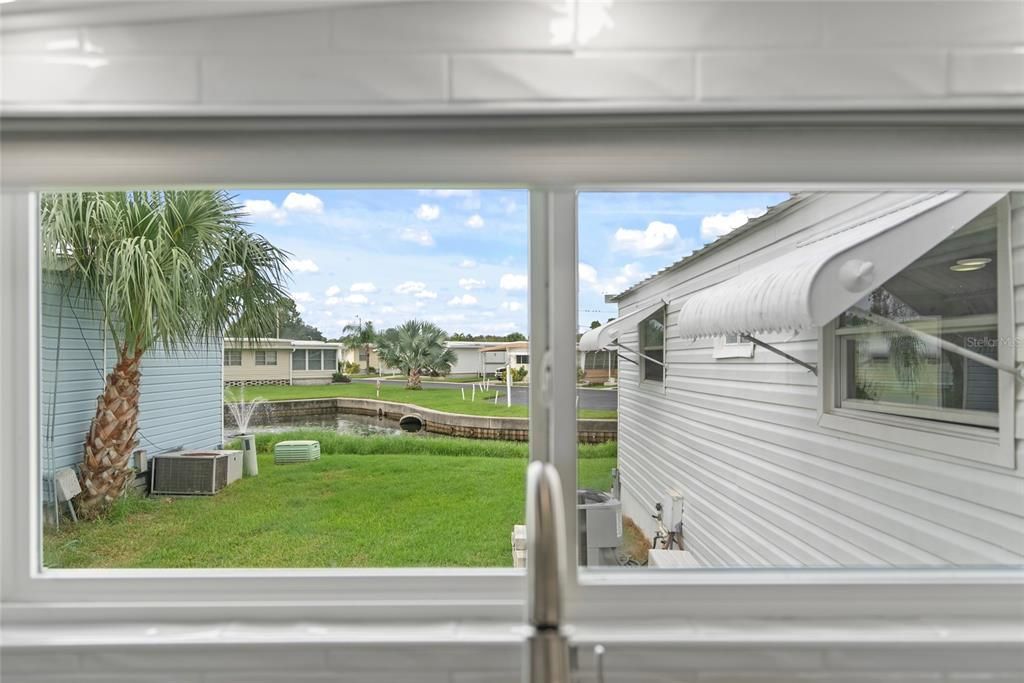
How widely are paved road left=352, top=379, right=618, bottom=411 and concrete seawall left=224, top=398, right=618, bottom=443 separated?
0.05 metres

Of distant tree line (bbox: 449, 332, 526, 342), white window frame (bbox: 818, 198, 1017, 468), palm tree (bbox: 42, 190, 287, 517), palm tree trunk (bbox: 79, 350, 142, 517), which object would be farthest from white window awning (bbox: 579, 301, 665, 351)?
palm tree trunk (bbox: 79, 350, 142, 517)

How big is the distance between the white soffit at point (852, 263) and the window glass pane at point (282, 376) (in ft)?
1.89

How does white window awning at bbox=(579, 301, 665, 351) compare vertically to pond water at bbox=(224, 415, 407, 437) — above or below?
above

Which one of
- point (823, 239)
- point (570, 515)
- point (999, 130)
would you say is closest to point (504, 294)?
point (570, 515)

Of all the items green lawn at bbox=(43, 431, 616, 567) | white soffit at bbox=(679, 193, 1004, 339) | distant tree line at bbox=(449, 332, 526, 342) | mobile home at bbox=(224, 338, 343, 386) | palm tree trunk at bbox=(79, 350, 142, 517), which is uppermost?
white soffit at bbox=(679, 193, 1004, 339)

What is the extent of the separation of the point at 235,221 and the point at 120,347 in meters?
0.39

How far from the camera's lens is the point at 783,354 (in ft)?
5.18

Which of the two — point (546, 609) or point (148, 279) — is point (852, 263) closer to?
point (546, 609)

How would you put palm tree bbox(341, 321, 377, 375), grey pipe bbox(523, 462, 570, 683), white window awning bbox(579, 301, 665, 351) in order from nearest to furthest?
1. grey pipe bbox(523, 462, 570, 683)
2. white window awning bbox(579, 301, 665, 351)
3. palm tree bbox(341, 321, 377, 375)

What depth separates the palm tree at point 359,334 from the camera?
1282 millimetres

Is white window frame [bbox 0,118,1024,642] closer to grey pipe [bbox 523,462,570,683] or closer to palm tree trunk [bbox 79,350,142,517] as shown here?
palm tree trunk [bbox 79,350,142,517]

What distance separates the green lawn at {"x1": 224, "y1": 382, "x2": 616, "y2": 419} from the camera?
130cm

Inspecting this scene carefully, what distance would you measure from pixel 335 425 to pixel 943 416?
4.66 feet

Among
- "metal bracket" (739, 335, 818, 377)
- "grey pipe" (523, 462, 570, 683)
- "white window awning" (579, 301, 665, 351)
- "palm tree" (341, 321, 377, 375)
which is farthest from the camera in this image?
"metal bracket" (739, 335, 818, 377)
